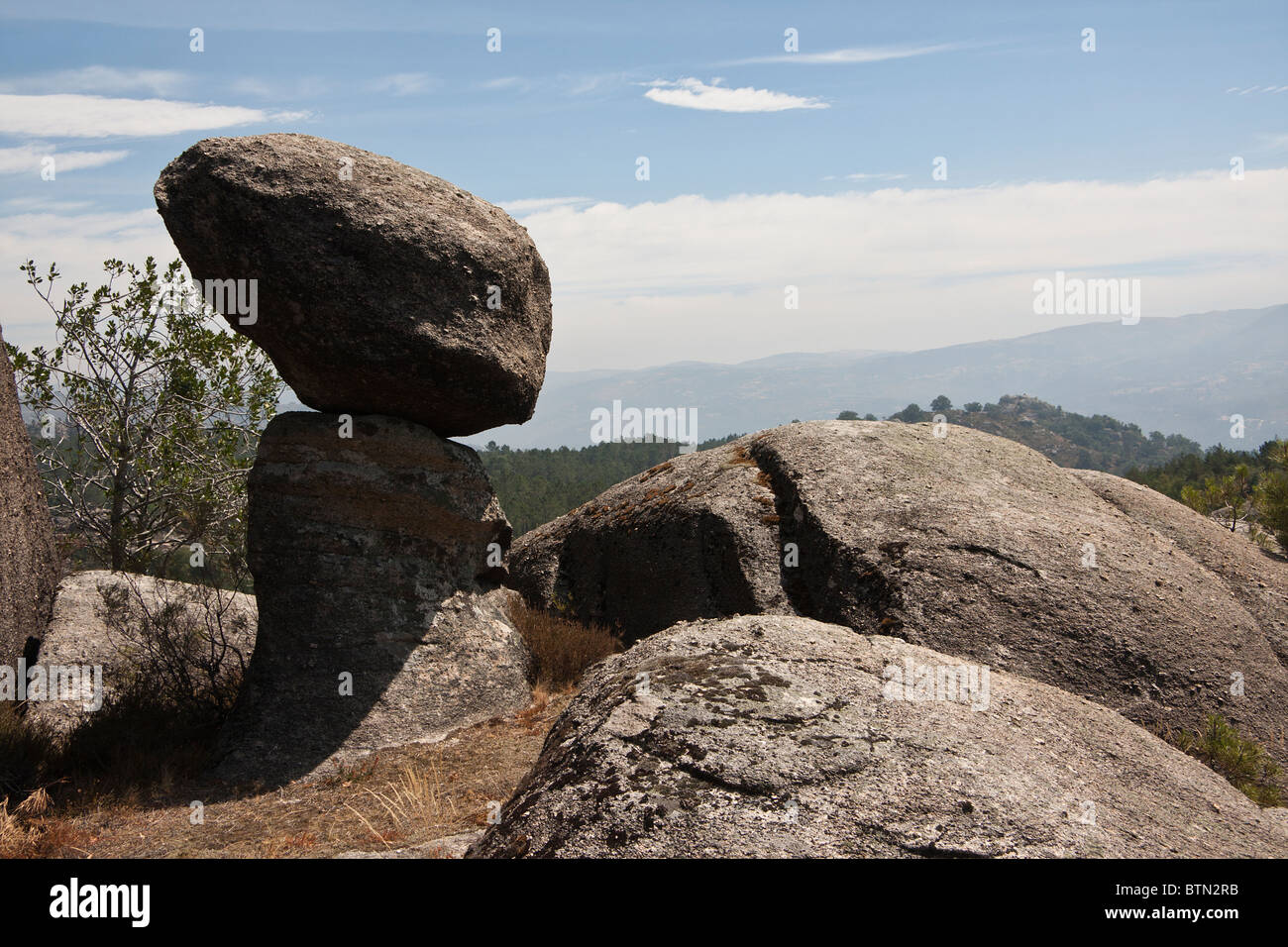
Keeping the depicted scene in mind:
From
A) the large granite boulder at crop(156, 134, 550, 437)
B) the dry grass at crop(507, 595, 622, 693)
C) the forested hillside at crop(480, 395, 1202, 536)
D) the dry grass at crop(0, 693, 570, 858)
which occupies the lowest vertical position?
the forested hillside at crop(480, 395, 1202, 536)

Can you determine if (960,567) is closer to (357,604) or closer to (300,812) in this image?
(357,604)

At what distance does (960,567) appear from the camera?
22.8 feet

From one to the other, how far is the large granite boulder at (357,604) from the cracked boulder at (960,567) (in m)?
1.95

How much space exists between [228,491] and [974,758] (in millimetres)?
12741

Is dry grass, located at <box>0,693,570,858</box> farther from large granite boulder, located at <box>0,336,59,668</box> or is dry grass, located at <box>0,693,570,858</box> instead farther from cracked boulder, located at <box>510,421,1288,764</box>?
cracked boulder, located at <box>510,421,1288,764</box>

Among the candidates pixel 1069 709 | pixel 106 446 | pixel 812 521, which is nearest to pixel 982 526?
pixel 812 521

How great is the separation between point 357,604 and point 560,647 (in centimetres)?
203

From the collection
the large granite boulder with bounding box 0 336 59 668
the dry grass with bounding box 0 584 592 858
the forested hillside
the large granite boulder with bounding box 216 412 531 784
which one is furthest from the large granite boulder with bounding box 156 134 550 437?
the forested hillside

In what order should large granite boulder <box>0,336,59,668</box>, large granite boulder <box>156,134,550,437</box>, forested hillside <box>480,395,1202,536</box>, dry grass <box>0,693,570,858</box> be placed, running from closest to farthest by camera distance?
dry grass <box>0,693,570,858</box> < large granite boulder <box>156,134,550,437</box> < large granite boulder <box>0,336,59,668</box> < forested hillside <box>480,395,1202,536</box>

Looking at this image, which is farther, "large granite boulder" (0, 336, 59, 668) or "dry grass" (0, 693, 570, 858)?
"large granite boulder" (0, 336, 59, 668)

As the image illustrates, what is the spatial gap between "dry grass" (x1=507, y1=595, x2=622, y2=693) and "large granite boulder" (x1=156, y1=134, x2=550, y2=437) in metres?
2.60

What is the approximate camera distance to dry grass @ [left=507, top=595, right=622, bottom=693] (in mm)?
8562

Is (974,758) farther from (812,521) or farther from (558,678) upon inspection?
(558,678)

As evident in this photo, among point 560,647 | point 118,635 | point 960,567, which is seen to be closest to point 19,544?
point 118,635
